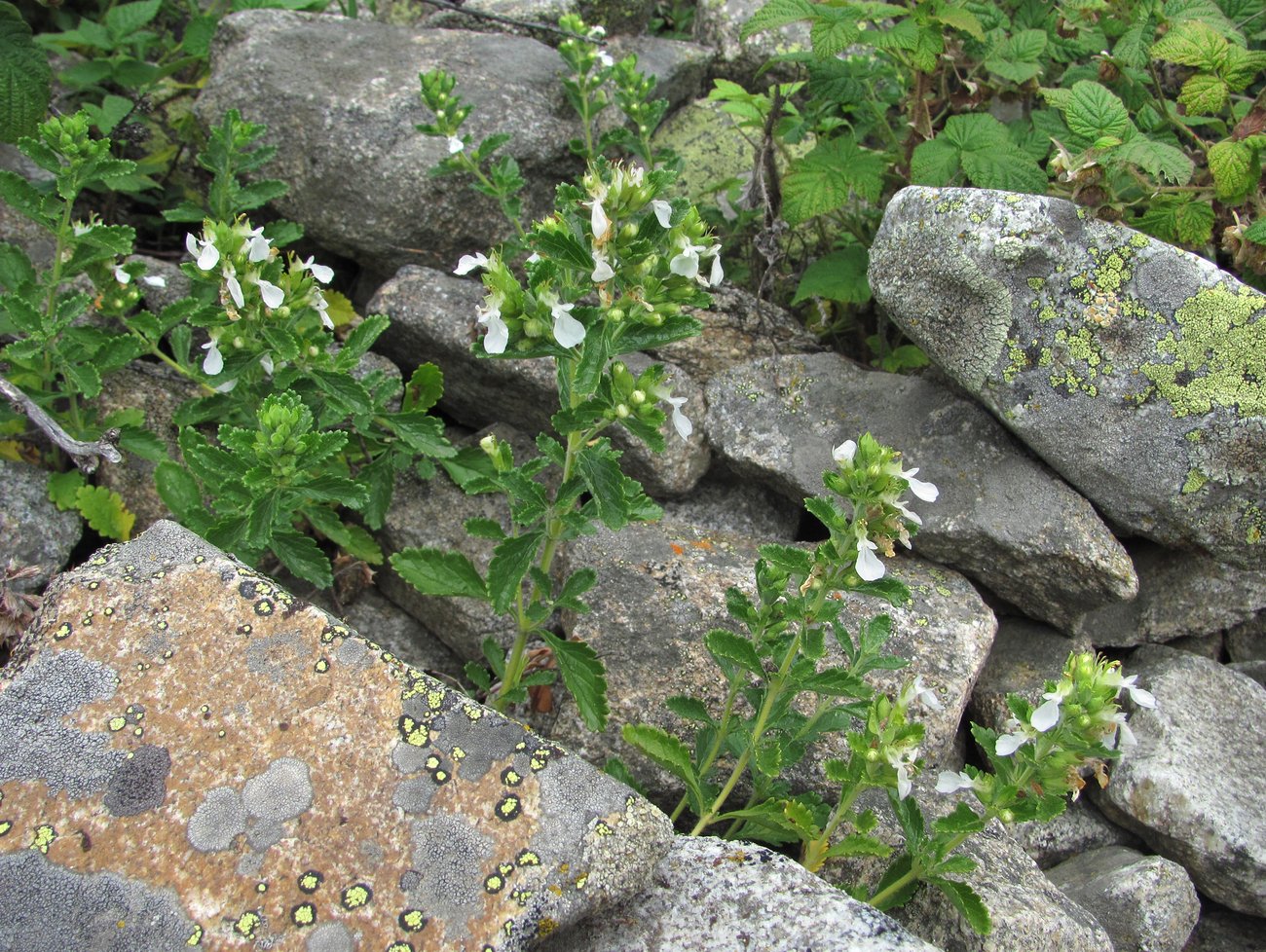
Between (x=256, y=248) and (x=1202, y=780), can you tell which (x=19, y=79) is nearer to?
(x=256, y=248)

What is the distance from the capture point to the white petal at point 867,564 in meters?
2.47

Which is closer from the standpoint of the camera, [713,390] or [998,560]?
[998,560]

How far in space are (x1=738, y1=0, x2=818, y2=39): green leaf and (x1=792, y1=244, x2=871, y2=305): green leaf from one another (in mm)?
969

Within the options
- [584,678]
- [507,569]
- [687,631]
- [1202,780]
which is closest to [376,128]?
[507,569]

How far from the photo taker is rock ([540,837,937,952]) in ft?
7.22

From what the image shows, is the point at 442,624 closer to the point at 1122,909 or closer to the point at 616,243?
the point at 616,243

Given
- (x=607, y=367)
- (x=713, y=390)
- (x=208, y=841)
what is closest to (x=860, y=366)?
(x=713, y=390)

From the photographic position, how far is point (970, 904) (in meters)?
2.53

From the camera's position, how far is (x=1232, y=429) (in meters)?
3.44

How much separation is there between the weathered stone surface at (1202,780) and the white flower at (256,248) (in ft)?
11.0

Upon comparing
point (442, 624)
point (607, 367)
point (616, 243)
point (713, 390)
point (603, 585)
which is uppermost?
point (616, 243)

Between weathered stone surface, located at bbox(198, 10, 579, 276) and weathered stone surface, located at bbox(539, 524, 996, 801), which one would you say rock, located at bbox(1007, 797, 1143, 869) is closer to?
weathered stone surface, located at bbox(539, 524, 996, 801)

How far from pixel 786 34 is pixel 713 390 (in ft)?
8.69

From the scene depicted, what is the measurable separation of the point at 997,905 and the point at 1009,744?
0.50m
